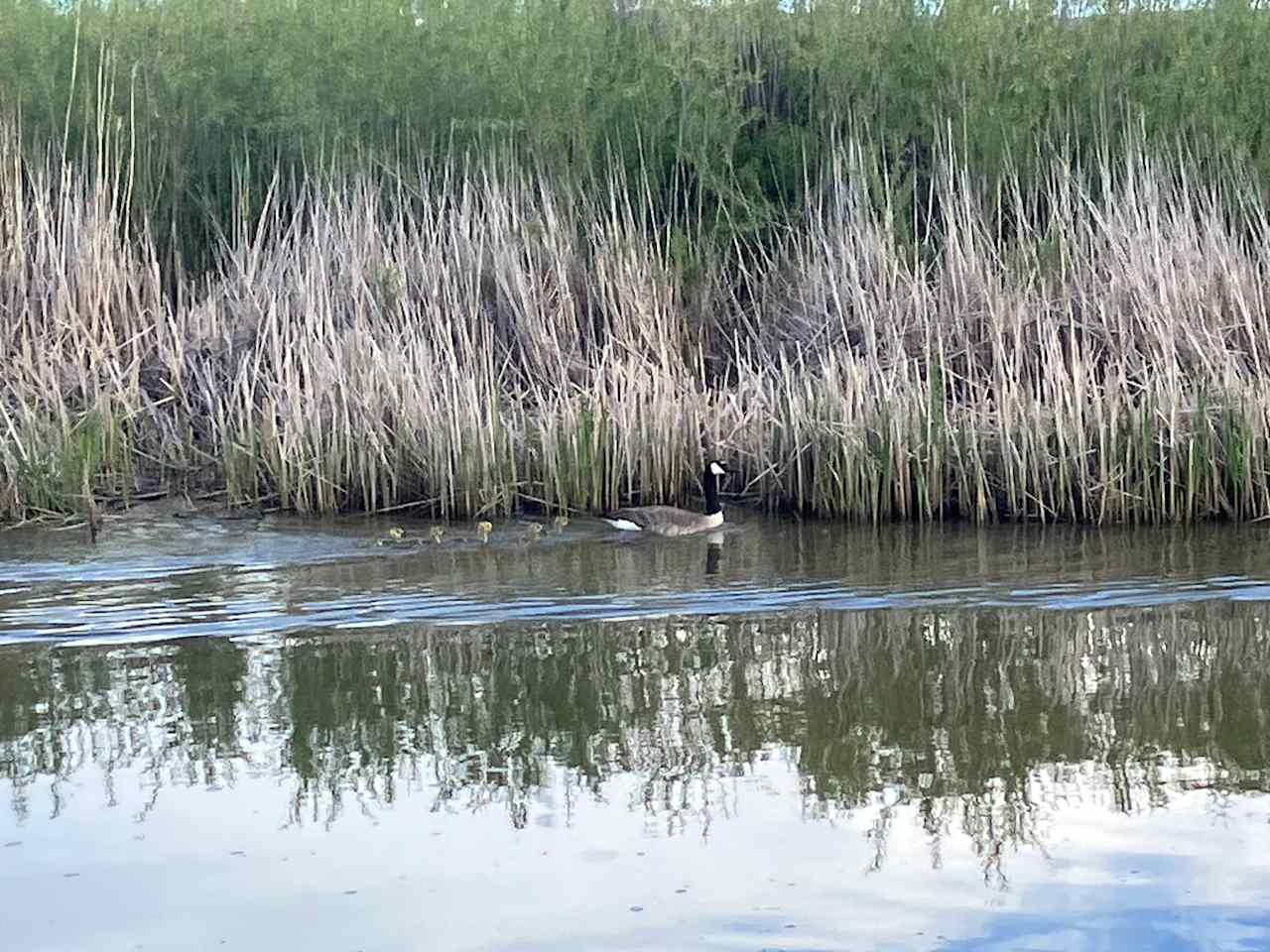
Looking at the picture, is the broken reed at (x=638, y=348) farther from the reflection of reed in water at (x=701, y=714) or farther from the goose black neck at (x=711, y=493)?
the reflection of reed in water at (x=701, y=714)

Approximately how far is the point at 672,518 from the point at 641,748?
417 centimetres

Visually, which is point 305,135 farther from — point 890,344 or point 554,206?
point 890,344

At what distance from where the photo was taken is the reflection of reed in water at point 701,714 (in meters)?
5.29

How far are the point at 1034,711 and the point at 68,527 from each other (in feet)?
19.2

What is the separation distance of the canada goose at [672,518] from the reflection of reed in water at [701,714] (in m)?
2.19

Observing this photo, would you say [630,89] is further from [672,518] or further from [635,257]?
[672,518]

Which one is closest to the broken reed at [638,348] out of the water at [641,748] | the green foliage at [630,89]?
the green foliage at [630,89]

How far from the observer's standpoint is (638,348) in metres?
11.4

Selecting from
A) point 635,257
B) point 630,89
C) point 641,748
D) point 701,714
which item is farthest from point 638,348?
point 641,748

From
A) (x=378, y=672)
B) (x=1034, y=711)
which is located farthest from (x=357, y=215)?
(x=1034, y=711)

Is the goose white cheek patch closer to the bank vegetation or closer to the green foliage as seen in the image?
the bank vegetation

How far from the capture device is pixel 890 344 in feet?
35.9

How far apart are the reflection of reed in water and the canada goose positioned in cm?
219

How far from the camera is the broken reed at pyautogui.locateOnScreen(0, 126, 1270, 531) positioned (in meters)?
10.0
